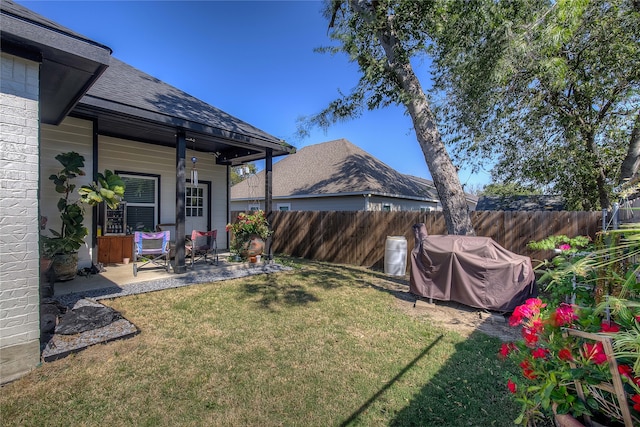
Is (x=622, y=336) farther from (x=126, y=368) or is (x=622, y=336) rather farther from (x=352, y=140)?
(x=352, y=140)

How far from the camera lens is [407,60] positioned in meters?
5.98

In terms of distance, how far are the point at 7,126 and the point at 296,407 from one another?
11.8ft

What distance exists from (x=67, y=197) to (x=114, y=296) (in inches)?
113

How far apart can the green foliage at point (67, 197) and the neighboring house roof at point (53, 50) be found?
2056 millimetres

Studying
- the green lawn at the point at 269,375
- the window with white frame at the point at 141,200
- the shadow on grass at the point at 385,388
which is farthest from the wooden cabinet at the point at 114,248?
the shadow on grass at the point at 385,388

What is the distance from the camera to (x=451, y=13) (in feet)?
18.5

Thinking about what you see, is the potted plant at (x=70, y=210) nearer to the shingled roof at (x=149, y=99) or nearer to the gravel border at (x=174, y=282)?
the gravel border at (x=174, y=282)

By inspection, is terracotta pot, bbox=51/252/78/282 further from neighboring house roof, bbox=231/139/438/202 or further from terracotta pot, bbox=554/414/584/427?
neighboring house roof, bbox=231/139/438/202

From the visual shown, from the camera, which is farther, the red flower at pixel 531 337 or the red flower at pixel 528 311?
the red flower at pixel 528 311

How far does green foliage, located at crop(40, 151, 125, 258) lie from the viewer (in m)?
5.68

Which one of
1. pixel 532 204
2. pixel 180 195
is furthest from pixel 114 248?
pixel 532 204

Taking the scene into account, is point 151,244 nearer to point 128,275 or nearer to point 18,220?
point 128,275

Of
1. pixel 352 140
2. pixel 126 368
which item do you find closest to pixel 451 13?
pixel 126 368

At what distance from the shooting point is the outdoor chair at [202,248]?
712cm
